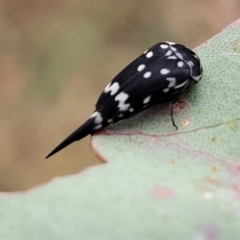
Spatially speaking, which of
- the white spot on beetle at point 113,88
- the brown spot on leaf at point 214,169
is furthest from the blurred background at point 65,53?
the brown spot on leaf at point 214,169

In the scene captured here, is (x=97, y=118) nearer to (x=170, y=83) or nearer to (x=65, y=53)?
(x=170, y=83)

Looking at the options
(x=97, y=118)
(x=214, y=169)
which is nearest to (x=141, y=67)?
(x=97, y=118)

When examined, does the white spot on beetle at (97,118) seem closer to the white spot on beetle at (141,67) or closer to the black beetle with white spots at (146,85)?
the black beetle with white spots at (146,85)

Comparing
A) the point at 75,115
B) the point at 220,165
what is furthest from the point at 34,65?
the point at 220,165

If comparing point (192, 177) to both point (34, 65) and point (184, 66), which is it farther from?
point (34, 65)

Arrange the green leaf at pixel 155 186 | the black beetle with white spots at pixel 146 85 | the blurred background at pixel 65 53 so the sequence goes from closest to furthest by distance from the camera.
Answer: the green leaf at pixel 155 186
the black beetle with white spots at pixel 146 85
the blurred background at pixel 65 53

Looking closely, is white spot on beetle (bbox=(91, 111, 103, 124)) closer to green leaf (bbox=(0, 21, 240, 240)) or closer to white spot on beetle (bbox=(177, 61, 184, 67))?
green leaf (bbox=(0, 21, 240, 240))
